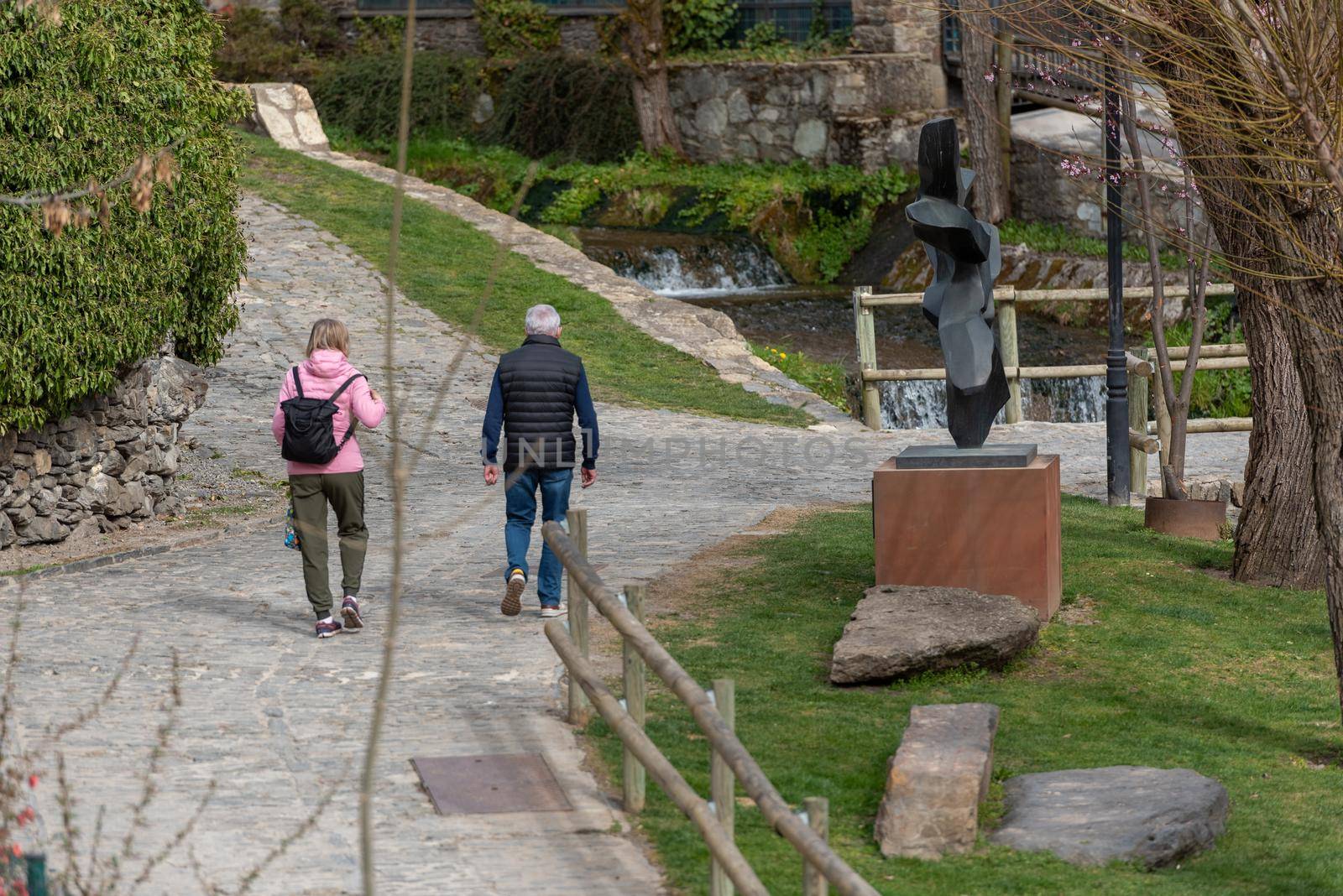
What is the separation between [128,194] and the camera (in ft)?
34.4

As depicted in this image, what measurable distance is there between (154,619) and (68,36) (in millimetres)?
3813

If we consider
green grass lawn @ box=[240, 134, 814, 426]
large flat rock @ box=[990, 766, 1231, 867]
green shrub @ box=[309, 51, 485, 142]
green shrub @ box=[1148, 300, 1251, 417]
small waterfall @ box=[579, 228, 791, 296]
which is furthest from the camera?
green shrub @ box=[309, 51, 485, 142]

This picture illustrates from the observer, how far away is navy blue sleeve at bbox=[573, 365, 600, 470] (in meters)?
8.89

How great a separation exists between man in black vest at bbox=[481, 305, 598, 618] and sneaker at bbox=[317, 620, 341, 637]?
935 millimetres

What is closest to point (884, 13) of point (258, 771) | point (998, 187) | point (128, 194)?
point (998, 187)

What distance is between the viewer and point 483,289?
1805 cm

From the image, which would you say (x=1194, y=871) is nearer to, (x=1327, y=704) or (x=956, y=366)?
(x=1327, y=704)

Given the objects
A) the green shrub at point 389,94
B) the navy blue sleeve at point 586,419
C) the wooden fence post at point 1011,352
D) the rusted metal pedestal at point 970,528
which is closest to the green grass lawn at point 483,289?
the wooden fence post at point 1011,352

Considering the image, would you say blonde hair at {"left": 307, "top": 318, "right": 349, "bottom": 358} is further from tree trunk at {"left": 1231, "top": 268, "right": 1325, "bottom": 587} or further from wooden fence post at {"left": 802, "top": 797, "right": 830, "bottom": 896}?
tree trunk at {"left": 1231, "top": 268, "right": 1325, "bottom": 587}

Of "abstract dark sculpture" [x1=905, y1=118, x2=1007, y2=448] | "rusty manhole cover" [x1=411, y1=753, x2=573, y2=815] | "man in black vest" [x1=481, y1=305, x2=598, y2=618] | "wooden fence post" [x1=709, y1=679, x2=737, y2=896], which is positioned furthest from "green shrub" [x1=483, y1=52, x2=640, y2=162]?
"wooden fence post" [x1=709, y1=679, x2=737, y2=896]

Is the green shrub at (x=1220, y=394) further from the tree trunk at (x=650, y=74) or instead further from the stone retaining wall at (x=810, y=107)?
the tree trunk at (x=650, y=74)

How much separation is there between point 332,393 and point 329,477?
16.5 inches

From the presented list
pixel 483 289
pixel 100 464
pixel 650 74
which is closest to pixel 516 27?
pixel 650 74

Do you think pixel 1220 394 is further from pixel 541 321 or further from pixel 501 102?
pixel 501 102
